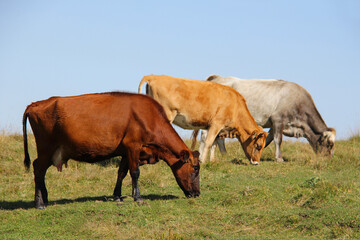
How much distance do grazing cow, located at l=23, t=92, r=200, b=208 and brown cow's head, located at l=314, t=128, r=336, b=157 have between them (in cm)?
790

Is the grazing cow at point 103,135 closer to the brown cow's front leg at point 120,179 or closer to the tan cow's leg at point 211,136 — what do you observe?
the brown cow's front leg at point 120,179

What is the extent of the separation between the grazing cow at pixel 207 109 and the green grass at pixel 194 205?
1145mm

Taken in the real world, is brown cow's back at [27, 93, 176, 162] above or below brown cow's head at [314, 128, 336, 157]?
above

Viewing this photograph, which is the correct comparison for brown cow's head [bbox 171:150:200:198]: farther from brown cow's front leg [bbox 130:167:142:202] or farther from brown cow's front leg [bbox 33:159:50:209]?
brown cow's front leg [bbox 33:159:50:209]

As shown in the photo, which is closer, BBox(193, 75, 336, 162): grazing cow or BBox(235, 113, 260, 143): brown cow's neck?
BBox(235, 113, 260, 143): brown cow's neck

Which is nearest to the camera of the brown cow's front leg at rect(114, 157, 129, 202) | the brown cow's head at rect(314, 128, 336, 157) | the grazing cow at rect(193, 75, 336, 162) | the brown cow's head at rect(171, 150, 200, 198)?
the brown cow's head at rect(171, 150, 200, 198)

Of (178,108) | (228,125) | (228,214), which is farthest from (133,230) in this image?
(228,125)

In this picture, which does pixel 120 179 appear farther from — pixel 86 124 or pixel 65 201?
pixel 86 124

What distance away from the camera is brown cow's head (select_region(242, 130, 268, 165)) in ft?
48.4

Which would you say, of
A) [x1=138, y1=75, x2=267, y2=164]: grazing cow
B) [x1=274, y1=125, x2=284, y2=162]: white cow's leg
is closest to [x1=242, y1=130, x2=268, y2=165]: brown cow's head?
[x1=138, y1=75, x2=267, y2=164]: grazing cow

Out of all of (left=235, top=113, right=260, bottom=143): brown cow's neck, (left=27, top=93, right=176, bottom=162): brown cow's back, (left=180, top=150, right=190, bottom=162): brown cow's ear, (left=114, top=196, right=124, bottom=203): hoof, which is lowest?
(left=114, top=196, right=124, bottom=203): hoof

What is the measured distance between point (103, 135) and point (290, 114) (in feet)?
28.7

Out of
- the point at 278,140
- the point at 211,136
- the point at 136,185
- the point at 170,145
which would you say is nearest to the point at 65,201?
the point at 136,185

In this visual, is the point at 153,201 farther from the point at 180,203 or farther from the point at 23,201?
the point at 23,201
